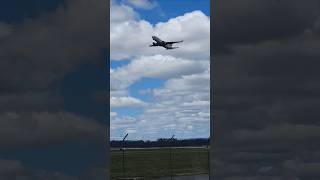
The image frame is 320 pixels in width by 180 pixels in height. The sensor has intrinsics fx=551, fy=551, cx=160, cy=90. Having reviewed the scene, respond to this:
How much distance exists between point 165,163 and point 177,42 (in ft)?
208

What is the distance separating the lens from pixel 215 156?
3797cm

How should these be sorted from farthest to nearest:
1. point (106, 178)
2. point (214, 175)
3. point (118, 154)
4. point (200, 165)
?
point (118, 154) → point (200, 165) → point (214, 175) → point (106, 178)

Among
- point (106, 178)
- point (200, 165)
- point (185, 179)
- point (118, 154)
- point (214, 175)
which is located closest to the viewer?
point (106, 178)

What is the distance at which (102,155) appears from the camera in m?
35.1

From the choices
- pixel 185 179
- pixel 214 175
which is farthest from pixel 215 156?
pixel 185 179

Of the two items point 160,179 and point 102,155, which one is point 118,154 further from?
point 102,155

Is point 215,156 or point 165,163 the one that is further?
point 165,163

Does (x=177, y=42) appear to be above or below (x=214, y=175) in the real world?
above

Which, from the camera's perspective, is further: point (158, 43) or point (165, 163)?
point (165, 163)

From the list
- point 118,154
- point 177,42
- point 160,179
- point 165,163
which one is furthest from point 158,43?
point 118,154

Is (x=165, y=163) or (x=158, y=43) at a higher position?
(x=158, y=43)

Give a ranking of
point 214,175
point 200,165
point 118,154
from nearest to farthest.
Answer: point 214,175 < point 200,165 < point 118,154

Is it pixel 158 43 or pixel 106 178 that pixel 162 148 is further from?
pixel 106 178

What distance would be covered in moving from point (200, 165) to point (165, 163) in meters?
10.6
